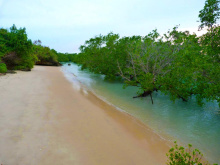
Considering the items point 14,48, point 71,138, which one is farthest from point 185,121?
point 14,48

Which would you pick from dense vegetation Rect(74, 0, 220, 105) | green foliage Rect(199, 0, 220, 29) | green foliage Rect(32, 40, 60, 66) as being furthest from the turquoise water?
green foliage Rect(32, 40, 60, 66)

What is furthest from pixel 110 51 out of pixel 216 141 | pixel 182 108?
pixel 216 141

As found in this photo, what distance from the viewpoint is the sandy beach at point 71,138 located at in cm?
390

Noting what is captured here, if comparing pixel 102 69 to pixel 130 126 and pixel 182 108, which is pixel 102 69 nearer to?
pixel 182 108

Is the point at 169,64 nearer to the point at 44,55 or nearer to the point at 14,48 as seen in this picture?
the point at 14,48

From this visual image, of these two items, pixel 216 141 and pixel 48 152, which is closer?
pixel 48 152

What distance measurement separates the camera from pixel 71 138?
4.88 meters

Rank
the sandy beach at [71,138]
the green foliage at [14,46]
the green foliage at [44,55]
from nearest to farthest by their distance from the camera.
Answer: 1. the sandy beach at [71,138]
2. the green foliage at [14,46]
3. the green foliage at [44,55]

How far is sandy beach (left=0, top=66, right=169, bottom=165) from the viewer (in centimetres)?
390

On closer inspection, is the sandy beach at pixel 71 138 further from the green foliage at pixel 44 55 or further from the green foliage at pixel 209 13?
the green foliage at pixel 44 55

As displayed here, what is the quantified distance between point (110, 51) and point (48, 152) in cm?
1731

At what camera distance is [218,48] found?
6082mm

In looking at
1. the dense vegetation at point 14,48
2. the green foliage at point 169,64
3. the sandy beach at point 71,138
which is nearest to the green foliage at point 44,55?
the dense vegetation at point 14,48

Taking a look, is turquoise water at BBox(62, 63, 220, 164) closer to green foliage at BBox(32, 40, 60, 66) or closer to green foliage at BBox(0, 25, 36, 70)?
green foliage at BBox(0, 25, 36, 70)
